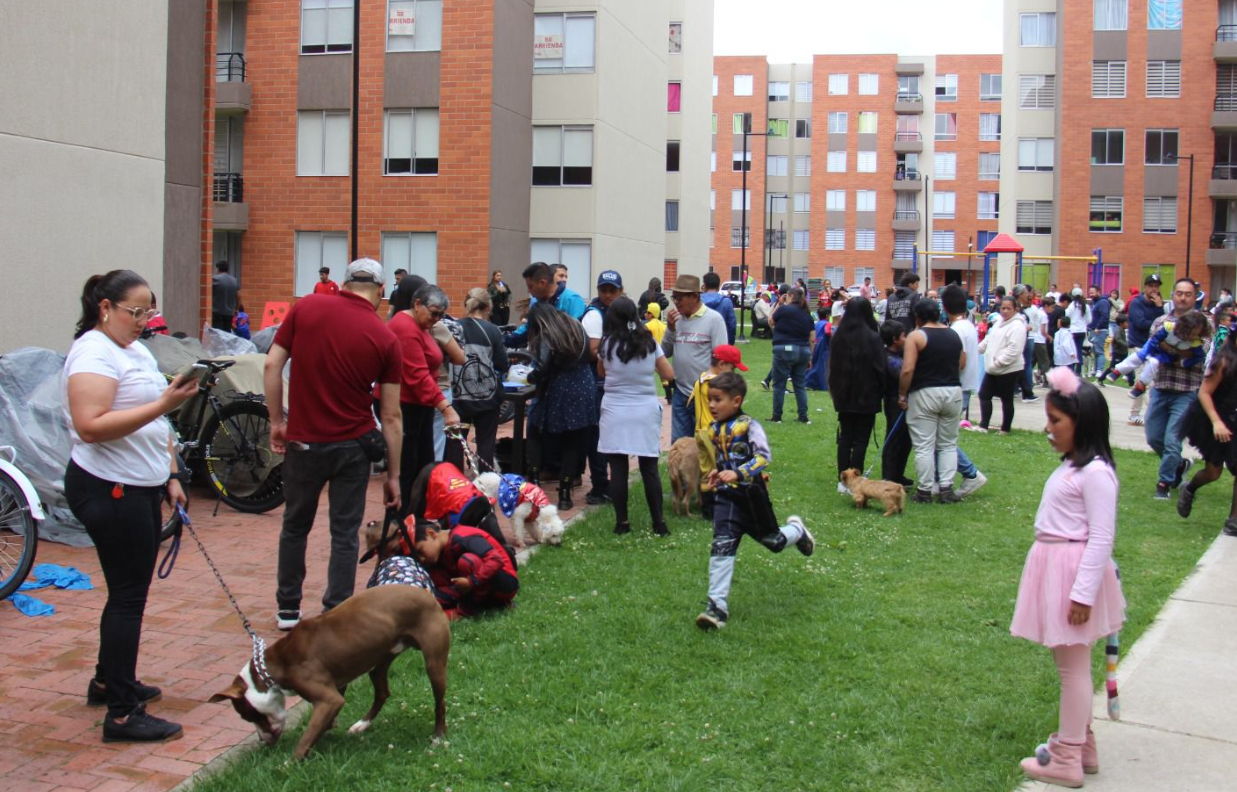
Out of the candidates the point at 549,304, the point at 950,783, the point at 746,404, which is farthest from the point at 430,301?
the point at 746,404

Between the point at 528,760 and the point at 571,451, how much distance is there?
532 cm

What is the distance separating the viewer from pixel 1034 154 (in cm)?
5503

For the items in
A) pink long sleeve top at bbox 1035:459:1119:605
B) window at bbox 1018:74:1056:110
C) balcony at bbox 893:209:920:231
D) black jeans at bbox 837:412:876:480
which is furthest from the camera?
balcony at bbox 893:209:920:231

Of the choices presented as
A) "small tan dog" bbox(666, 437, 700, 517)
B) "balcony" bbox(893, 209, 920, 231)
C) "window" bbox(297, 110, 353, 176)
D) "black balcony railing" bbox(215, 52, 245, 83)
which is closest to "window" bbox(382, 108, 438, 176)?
"window" bbox(297, 110, 353, 176)

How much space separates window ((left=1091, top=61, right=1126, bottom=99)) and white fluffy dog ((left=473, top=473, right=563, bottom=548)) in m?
50.4

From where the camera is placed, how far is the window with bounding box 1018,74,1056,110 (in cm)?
5375

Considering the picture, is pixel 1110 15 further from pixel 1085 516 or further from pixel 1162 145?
pixel 1085 516

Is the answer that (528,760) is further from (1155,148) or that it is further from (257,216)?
(1155,148)

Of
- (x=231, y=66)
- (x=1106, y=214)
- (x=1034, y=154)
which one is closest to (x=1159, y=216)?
(x=1106, y=214)

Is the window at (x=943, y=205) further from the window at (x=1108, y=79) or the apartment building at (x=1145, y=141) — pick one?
the window at (x=1108, y=79)

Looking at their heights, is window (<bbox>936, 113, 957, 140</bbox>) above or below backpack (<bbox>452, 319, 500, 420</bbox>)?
above

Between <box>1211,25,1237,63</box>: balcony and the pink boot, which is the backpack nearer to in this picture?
the pink boot

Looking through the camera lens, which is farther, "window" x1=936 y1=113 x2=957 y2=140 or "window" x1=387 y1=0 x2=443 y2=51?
"window" x1=936 y1=113 x2=957 y2=140

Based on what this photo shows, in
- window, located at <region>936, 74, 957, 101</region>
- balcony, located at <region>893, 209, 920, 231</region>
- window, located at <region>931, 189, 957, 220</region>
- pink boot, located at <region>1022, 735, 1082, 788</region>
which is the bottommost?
pink boot, located at <region>1022, 735, 1082, 788</region>
